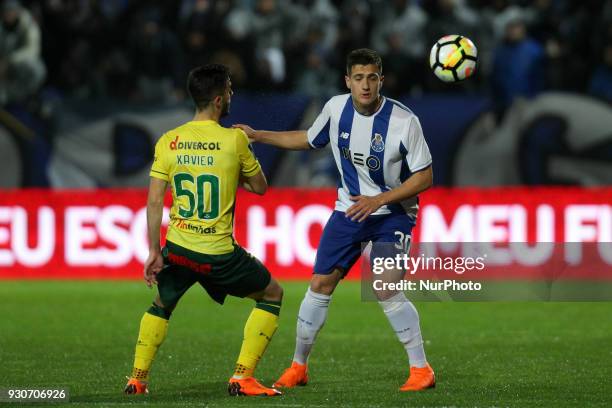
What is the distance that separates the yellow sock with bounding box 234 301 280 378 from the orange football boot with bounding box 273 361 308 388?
530 millimetres

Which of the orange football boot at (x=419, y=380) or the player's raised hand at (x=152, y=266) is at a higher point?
the player's raised hand at (x=152, y=266)

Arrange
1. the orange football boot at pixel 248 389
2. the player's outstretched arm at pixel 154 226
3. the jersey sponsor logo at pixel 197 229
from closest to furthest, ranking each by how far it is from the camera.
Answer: the player's outstretched arm at pixel 154 226 < the jersey sponsor logo at pixel 197 229 < the orange football boot at pixel 248 389

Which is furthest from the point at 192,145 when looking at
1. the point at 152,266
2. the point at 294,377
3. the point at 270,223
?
the point at 270,223

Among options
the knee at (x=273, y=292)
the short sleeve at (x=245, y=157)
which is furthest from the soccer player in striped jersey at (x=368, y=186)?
the short sleeve at (x=245, y=157)

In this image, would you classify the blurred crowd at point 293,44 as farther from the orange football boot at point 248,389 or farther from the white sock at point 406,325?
the orange football boot at point 248,389

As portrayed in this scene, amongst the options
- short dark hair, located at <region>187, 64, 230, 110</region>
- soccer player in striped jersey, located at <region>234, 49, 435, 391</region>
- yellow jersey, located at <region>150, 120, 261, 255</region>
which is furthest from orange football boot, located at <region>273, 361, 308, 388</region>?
short dark hair, located at <region>187, 64, 230, 110</region>

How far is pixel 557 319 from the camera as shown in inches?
498

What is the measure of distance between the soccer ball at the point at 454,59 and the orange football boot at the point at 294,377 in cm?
223

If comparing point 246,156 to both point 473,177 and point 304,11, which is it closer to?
point 473,177

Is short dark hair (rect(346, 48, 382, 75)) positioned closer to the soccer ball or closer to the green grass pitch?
the soccer ball

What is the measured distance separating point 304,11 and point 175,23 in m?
1.91

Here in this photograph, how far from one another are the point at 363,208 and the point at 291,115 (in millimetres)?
6129

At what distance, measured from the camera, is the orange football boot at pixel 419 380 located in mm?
8039

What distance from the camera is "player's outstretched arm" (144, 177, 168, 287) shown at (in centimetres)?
741
